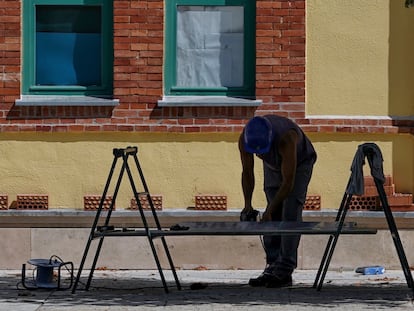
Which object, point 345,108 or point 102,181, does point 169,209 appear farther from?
point 345,108

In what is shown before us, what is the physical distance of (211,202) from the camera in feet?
47.6

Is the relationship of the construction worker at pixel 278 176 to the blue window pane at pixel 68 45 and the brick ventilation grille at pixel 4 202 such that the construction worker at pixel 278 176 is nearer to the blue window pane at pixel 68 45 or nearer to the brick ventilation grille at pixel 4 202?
the blue window pane at pixel 68 45

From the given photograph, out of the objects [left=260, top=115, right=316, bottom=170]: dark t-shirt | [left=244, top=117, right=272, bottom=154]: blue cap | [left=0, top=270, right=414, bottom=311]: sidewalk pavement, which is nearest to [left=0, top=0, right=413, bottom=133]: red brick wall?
[left=0, top=270, right=414, bottom=311]: sidewalk pavement

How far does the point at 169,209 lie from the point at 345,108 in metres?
2.19

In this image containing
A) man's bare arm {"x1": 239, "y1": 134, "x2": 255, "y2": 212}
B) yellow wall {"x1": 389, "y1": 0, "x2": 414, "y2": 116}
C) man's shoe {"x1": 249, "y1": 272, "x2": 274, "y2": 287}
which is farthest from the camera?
yellow wall {"x1": 389, "y1": 0, "x2": 414, "y2": 116}

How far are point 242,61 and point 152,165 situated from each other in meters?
1.51

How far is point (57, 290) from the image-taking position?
12414mm

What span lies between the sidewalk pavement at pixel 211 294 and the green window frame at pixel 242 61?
2026mm

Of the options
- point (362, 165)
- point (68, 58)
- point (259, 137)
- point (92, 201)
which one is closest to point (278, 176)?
point (259, 137)

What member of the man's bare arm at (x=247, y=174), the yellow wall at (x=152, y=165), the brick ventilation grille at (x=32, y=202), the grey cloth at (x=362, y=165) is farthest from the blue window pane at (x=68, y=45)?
the grey cloth at (x=362, y=165)

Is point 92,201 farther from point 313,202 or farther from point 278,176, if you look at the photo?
point 278,176

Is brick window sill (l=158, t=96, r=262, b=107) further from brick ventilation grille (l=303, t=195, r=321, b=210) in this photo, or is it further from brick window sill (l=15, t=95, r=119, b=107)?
brick ventilation grille (l=303, t=195, r=321, b=210)

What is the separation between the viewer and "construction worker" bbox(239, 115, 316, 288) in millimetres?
11980

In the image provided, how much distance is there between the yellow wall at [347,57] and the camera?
1466 centimetres
